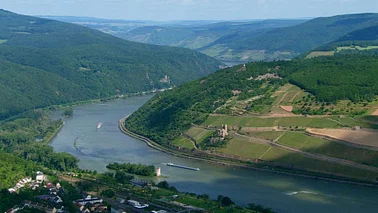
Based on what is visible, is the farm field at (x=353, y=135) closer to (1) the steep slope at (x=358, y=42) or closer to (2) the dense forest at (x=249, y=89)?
(2) the dense forest at (x=249, y=89)

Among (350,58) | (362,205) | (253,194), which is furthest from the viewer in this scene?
(350,58)

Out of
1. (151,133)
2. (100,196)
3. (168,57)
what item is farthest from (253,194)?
(168,57)

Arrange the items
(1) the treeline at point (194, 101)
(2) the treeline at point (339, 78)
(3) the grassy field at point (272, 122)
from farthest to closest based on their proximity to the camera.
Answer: (1) the treeline at point (194, 101) → (2) the treeline at point (339, 78) → (3) the grassy field at point (272, 122)

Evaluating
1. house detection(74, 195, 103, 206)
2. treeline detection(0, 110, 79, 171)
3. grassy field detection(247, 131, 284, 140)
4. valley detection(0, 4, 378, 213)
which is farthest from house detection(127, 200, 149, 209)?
grassy field detection(247, 131, 284, 140)

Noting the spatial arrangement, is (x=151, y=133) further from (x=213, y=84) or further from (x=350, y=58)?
(x=350, y=58)

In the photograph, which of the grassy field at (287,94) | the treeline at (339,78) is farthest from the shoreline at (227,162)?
the treeline at (339,78)

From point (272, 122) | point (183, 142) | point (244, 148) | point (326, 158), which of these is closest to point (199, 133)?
point (183, 142)

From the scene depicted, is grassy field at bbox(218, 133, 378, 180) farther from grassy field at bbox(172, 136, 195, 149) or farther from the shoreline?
grassy field at bbox(172, 136, 195, 149)

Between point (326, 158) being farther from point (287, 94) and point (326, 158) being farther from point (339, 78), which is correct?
point (339, 78)
